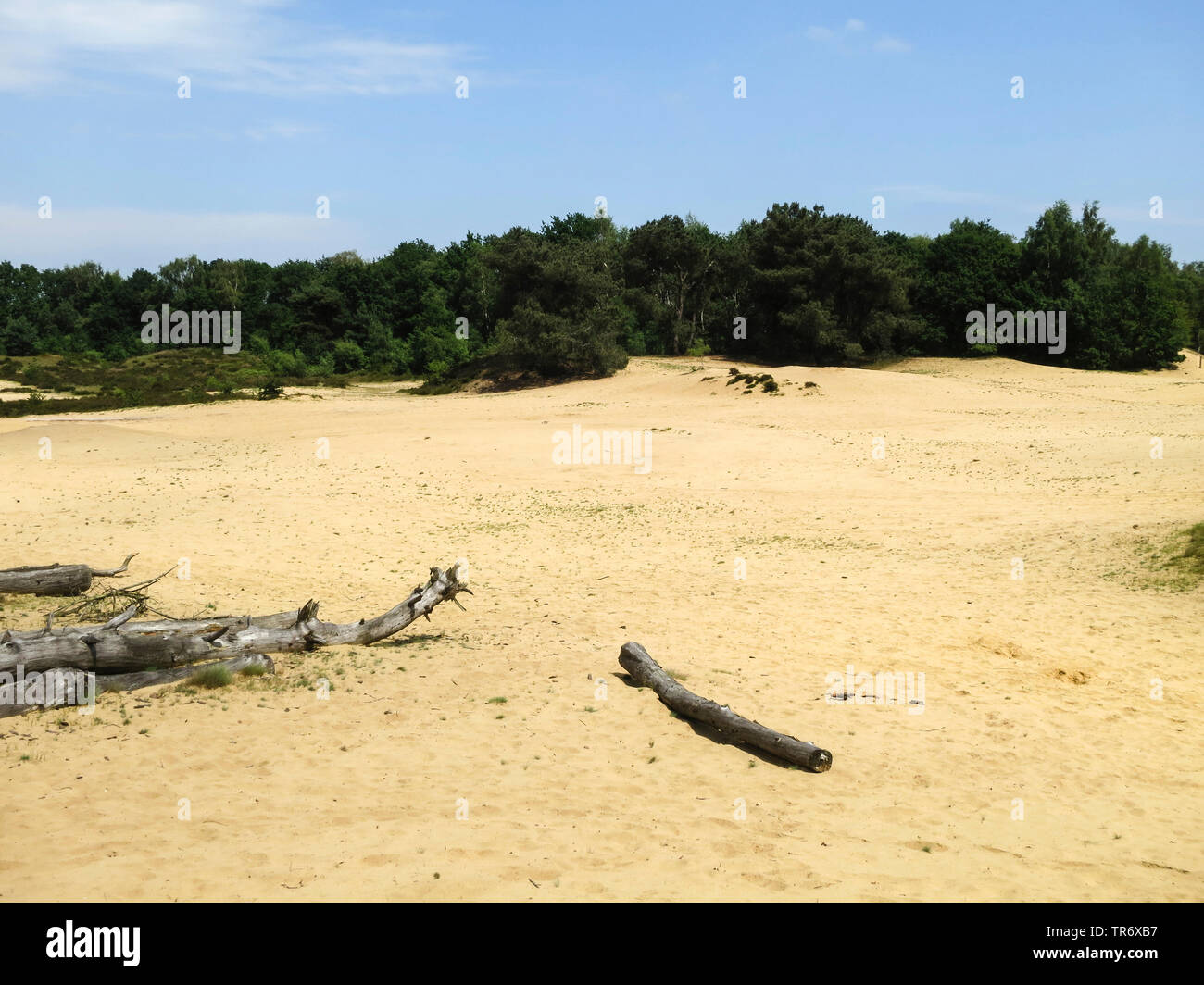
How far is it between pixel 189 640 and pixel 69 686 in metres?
0.99

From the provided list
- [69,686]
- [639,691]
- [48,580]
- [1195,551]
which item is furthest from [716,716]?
[1195,551]

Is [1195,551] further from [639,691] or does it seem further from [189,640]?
[189,640]

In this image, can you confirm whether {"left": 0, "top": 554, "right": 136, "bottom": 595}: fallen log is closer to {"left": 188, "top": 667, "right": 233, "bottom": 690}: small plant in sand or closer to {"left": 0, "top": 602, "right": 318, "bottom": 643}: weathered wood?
{"left": 0, "top": 602, "right": 318, "bottom": 643}: weathered wood

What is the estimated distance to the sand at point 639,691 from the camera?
19.8ft

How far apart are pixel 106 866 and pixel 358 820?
4.66 ft

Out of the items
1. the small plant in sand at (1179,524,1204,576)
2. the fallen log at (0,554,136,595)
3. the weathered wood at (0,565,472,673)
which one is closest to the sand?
the weathered wood at (0,565,472,673)

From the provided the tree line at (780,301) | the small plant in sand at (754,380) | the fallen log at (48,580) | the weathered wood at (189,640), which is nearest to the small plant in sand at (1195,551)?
the weathered wood at (189,640)

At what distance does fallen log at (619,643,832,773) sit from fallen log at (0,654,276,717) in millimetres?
3485

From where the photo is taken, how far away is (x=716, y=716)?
26.9 ft

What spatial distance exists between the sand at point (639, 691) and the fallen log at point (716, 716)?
0.47ft

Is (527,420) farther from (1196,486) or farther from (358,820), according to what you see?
(358,820)

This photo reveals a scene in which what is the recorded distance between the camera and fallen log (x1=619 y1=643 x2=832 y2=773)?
759 cm

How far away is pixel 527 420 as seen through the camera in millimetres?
28719
